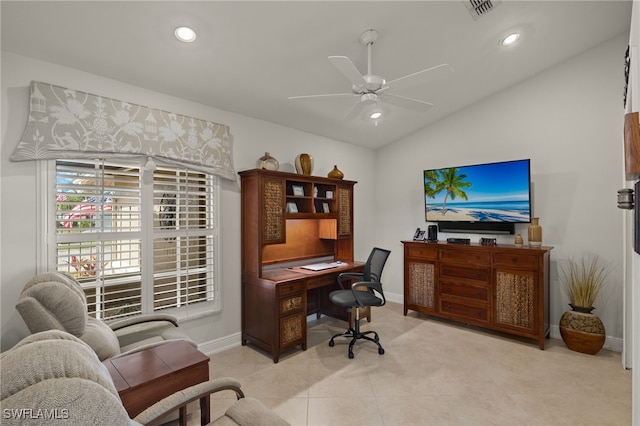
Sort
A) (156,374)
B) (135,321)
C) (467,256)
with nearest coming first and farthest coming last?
(156,374)
(135,321)
(467,256)

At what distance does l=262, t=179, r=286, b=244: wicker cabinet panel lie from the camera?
3.38 meters

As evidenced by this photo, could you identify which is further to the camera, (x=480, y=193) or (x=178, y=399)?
(x=480, y=193)

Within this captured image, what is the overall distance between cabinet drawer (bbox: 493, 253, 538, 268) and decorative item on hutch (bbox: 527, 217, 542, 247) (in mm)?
306

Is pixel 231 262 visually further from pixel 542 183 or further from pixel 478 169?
pixel 542 183

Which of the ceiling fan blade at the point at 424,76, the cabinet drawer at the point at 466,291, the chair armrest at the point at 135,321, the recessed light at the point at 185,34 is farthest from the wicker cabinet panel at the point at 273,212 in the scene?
the cabinet drawer at the point at 466,291

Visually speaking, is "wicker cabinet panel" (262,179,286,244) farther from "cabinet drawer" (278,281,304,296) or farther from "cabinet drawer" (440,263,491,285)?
"cabinet drawer" (440,263,491,285)

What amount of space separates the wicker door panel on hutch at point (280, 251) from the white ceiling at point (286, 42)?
3.17 ft

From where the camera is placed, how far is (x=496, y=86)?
3994 millimetres

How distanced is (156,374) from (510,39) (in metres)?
4.16

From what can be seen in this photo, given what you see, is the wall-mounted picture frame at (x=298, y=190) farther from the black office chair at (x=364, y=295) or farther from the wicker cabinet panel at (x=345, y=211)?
the black office chair at (x=364, y=295)

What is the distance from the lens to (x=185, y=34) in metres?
2.29

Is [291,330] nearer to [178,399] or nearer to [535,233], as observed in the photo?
[178,399]

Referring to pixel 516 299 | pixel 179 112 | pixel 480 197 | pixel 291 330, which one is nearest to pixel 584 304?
pixel 516 299

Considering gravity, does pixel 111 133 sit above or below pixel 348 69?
below
